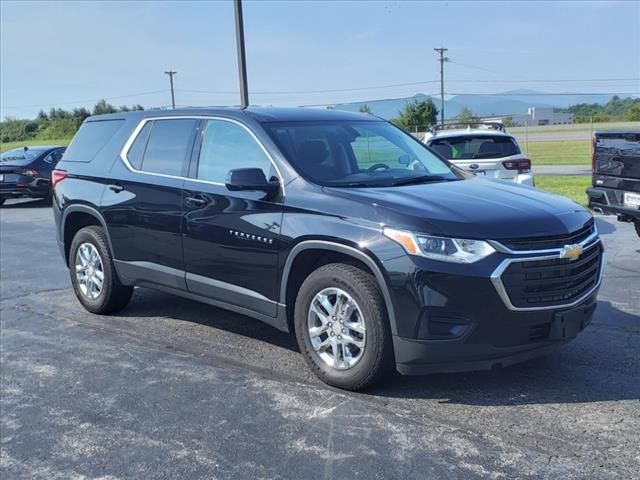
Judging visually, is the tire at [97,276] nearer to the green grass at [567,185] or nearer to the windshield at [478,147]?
the windshield at [478,147]

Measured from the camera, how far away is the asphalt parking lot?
3.46m

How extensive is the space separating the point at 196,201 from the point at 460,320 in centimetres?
231

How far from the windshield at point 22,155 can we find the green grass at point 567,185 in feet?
41.4

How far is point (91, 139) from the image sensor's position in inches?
262

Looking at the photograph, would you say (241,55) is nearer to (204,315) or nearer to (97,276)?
(97,276)

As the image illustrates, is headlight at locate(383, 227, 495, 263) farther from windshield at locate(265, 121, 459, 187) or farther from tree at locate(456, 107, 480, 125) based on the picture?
tree at locate(456, 107, 480, 125)

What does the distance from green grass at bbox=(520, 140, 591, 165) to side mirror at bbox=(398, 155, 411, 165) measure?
74.5 feet

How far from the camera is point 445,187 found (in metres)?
4.71

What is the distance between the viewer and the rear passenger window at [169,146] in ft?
18.1

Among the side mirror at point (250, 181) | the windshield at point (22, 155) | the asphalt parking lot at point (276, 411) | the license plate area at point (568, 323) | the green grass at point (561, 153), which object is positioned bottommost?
the green grass at point (561, 153)

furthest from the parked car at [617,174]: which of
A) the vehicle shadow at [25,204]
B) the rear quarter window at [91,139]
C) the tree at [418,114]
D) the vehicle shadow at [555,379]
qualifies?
the tree at [418,114]

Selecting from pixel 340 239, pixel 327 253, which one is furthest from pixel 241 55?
pixel 340 239

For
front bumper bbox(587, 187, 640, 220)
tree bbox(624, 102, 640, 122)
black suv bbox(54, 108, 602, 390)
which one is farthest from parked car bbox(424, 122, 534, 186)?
tree bbox(624, 102, 640, 122)

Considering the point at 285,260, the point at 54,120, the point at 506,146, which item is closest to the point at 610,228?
the point at 506,146
